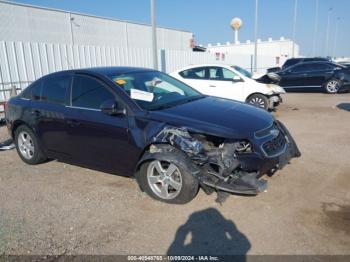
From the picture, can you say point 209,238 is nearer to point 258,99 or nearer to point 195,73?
point 258,99

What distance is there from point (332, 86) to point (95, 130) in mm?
13561

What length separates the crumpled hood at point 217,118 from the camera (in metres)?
3.56

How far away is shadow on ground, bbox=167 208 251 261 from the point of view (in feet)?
9.57

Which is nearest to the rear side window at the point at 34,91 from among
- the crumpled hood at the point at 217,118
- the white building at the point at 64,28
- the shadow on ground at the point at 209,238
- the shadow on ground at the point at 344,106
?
the crumpled hood at the point at 217,118

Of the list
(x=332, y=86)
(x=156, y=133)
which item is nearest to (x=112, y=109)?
(x=156, y=133)

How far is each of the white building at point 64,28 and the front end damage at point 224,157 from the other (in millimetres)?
17956

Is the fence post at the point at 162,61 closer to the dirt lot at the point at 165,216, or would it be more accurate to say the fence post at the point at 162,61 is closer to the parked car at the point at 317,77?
the parked car at the point at 317,77

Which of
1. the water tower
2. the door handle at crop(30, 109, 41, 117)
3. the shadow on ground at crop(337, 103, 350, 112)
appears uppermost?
the water tower

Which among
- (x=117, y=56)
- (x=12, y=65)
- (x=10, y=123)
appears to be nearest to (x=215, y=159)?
(x=10, y=123)

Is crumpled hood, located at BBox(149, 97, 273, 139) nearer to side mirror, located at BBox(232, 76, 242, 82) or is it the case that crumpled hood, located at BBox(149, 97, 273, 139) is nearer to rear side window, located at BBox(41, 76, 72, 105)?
rear side window, located at BBox(41, 76, 72, 105)

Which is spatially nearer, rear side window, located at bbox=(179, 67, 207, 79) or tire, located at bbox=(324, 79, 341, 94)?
rear side window, located at bbox=(179, 67, 207, 79)

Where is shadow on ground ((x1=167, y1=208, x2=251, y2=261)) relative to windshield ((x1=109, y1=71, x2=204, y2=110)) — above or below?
below

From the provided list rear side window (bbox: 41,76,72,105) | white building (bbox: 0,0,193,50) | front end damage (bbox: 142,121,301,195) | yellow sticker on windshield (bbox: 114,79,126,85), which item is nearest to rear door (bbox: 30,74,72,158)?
rear side window (bbox: 41,76,72,105)

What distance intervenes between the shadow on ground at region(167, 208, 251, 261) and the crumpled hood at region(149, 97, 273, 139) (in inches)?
37.6
